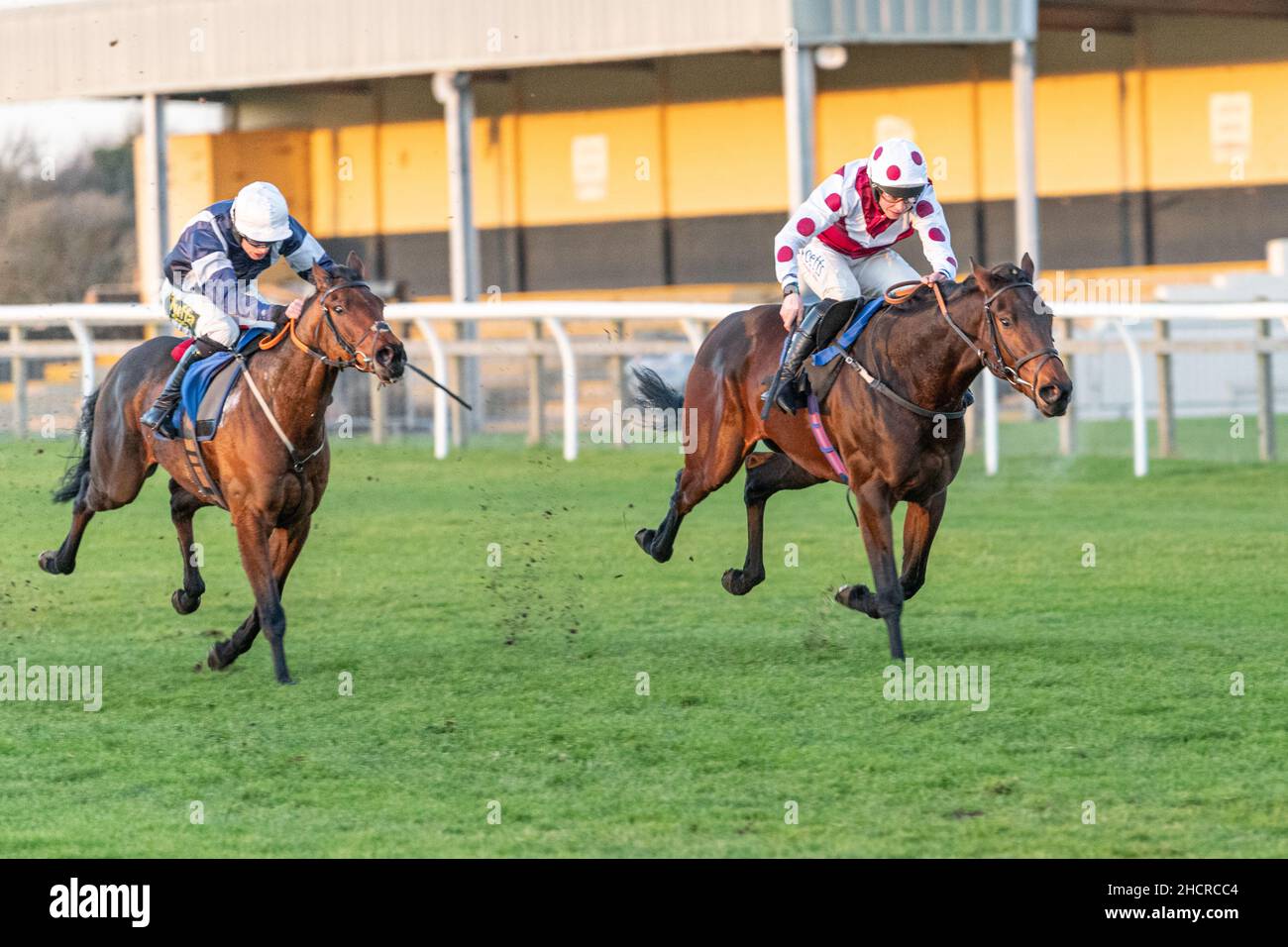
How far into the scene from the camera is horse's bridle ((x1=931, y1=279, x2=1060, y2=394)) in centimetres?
664

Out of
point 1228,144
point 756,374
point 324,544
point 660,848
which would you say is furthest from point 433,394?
point 1228,144

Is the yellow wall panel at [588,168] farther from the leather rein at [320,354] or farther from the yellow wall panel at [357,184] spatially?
the leather rein at [320,354]

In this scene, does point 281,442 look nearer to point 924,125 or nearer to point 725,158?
point 924,125

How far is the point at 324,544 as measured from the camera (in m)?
11.2

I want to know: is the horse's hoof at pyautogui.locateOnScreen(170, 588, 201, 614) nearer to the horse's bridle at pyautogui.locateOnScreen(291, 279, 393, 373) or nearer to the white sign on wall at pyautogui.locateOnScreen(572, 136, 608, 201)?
the horse's bridle at pyautogui.locateOnScreen(291, 279, 393, 373)

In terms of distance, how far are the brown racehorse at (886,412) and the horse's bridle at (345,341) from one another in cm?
167

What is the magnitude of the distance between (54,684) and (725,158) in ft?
59.1

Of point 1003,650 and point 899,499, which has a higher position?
point 899,499

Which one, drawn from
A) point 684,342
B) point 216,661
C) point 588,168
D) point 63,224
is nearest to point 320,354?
point 216,661

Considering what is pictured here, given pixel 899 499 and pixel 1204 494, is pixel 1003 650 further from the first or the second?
pixel 1204 494

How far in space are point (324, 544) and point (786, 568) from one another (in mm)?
2662

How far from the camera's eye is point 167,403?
7574 millimetres

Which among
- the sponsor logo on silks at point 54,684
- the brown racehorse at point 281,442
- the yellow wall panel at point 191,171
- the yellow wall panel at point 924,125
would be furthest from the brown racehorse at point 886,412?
the yellow wall panel at point 191,171
